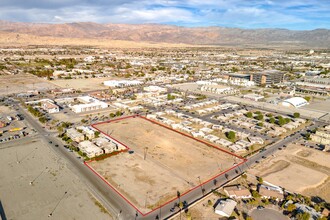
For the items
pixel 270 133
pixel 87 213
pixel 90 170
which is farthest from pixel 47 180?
pixel 270 133

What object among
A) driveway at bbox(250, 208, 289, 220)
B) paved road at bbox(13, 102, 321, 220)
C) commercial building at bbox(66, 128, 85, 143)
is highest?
commercial building at bbox(66, 128, 85, 143)

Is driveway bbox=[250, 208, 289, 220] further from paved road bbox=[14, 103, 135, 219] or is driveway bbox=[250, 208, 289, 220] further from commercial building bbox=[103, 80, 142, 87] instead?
commercial building bbox=[103, 80, 142, 87]

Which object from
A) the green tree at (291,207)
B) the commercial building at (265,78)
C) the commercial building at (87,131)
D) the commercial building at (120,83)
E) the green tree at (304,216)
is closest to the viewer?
the green tree at (304,216)

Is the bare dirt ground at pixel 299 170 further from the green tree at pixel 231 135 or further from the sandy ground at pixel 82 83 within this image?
the sandy ground at pixel 82 83

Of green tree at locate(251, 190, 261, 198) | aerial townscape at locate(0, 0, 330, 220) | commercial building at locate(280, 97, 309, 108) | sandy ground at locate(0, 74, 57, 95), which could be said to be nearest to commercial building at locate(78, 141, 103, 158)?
aerial townscape at locate(0, 0, 330, 220)

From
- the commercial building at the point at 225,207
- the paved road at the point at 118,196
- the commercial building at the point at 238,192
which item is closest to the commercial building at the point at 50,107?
the paved road at the point at 118,196

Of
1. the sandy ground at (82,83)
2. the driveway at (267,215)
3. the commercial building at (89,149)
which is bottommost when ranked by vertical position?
the driveway at (267,215)

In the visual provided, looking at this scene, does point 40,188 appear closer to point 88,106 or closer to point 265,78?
point 88,106

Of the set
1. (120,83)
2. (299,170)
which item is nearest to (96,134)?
(299,170)
